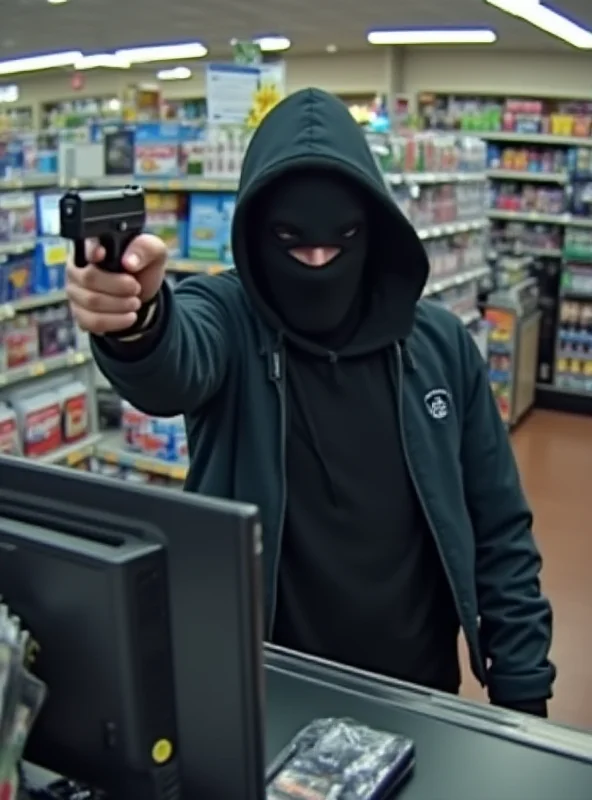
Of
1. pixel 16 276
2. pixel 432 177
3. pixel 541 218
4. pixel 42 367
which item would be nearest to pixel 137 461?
pixel 42 367

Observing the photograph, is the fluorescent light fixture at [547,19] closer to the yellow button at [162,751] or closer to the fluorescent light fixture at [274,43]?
the fluorescent light fixture at [274,43]

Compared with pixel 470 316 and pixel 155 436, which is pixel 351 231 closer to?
pixel 155 436

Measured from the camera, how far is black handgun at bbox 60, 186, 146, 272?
0.88m

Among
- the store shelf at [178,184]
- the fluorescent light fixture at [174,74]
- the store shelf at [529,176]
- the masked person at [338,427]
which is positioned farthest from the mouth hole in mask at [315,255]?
the fluorescent light fixture at [174,74]

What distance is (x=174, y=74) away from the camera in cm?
1321

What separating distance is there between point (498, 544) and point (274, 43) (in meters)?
9.97

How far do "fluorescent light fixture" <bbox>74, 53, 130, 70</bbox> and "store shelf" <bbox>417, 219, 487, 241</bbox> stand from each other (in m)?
6.54

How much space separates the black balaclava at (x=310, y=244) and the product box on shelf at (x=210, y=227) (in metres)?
2.95

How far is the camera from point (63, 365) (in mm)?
4836

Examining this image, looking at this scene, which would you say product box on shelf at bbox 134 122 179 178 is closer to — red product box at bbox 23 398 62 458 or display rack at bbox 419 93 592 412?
red product box at bbox 23 398 62 458

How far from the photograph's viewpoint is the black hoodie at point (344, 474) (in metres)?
1.58

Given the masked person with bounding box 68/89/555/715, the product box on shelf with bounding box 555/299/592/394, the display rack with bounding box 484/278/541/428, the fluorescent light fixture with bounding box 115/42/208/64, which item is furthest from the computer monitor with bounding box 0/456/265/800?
the fluorescent light fixture with bounding box 115/42/208/64

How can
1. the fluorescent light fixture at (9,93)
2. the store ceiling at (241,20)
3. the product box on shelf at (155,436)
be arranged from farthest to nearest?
the fluorescent light fixture at (9,93)
the store ceiling at (241,20)
the product box on shelf at (155,436)

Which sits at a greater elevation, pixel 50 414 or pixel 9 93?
pixel 9 93
